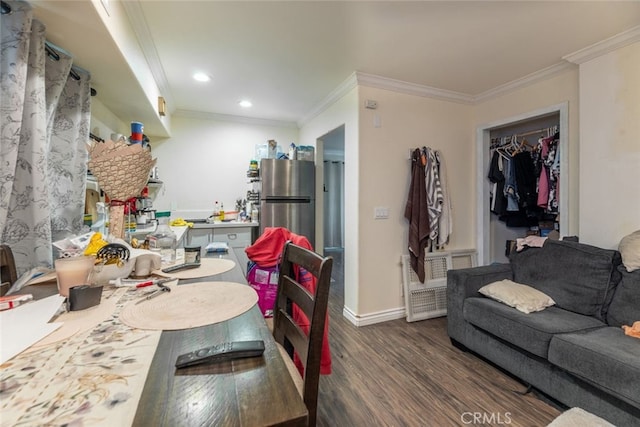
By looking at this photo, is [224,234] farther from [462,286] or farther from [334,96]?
[462,286]

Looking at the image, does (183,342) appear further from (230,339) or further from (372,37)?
(372,37)

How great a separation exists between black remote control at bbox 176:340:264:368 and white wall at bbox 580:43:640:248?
2.72 meters

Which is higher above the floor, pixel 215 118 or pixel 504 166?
pixel 215 118

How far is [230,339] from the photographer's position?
726mm

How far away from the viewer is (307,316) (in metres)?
0.93

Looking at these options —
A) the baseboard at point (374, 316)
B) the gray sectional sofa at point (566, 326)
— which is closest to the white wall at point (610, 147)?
the gray sectional sofa at point (566, 326)

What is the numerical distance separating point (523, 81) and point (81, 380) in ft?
11.9

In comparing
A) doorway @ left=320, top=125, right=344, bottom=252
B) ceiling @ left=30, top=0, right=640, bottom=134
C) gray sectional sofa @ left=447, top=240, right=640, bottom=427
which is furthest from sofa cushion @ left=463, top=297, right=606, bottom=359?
doorway @ left=320, top=125, right=344, bottom=252

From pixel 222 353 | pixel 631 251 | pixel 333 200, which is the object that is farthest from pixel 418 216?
pixel 333 200

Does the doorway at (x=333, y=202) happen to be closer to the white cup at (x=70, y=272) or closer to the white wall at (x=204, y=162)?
the white wall at (x=204, y=162)

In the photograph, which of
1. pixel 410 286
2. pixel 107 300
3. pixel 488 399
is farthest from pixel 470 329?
pixel 107 300

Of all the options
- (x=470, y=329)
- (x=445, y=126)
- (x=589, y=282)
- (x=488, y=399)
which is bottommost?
(x=488, y=399)

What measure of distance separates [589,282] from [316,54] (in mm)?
2653

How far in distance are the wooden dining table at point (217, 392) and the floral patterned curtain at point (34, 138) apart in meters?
1.25
